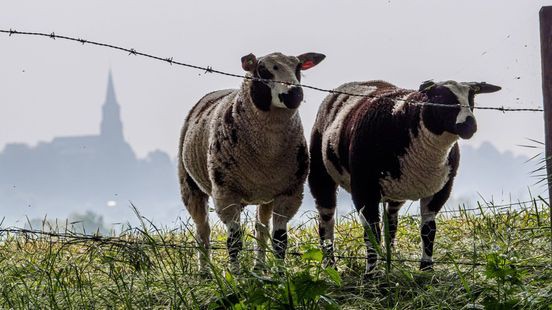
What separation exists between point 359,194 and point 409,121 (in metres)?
0.66

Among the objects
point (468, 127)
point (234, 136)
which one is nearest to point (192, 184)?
point (234, 136)

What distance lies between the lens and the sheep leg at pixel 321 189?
881 centimetres

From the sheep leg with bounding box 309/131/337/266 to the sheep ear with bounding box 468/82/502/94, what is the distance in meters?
1.42

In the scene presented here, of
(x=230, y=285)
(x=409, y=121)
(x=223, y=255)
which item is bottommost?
(x=230, y=285)

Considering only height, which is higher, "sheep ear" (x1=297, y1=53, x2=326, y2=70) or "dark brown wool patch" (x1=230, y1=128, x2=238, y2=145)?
"sheep ear" (x1=297, y1=53, x2=326, y2=70)

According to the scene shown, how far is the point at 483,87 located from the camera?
8117 mm

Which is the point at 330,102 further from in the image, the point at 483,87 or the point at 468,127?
the point at 468,127

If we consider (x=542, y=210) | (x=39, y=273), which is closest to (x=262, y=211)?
(x=542, y=210)

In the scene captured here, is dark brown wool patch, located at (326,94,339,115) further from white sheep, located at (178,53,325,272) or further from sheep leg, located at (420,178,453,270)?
sheep leg, located at (420,178,453,270)

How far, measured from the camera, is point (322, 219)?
8.97 meters

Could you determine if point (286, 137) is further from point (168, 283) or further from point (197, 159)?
point (168, 283)

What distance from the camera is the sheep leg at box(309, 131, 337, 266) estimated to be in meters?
8.81

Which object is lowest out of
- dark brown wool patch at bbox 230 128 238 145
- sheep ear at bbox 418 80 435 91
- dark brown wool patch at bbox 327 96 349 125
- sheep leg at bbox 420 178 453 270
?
sheep leg at bbox 420 178 453 270

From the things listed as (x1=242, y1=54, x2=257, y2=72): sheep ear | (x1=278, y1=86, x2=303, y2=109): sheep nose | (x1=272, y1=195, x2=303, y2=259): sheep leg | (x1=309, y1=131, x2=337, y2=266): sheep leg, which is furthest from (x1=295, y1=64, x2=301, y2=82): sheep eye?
(x1=272, y1=195, x2=303, y2=259): sheep leg
